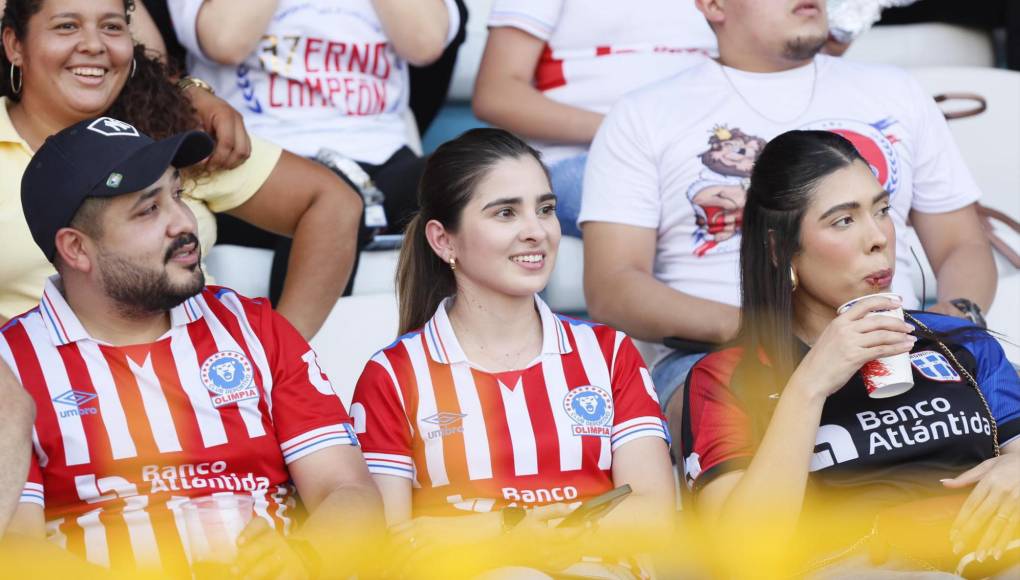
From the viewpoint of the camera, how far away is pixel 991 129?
3.59 metres

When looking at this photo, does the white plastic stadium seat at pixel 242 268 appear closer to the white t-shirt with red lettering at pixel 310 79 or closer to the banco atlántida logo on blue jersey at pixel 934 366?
the white t-shirt with red lettering at pixel 310 79

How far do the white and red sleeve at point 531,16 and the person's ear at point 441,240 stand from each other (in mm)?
1154

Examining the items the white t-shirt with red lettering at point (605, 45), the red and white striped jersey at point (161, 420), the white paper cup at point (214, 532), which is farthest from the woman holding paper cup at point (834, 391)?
the white t-shirt with red lettering at point (605, 45)

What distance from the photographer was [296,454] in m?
2.07

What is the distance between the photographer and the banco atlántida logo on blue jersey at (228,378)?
2.05 metres

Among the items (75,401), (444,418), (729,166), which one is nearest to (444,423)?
(444,418)

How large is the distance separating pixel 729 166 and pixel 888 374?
0.97m

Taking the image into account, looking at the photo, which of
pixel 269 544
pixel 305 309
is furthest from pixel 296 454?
pixel 305 309

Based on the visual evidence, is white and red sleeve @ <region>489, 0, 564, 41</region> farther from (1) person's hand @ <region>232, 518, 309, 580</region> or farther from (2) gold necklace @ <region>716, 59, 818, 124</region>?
(1) person's hand @ <region>232, 518, 309, 580</region>

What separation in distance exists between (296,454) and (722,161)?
3.95ft

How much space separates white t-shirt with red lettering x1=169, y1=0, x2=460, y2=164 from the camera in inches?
127

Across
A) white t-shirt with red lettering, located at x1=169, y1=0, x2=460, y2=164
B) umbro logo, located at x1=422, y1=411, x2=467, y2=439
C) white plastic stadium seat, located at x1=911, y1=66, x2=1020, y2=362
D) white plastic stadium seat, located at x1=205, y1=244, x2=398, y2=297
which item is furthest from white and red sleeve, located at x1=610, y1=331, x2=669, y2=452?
white plastic stadium seat, located at x1=911, y1=66, x2=1020, y2=362

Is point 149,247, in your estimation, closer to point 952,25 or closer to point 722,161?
point 722,161

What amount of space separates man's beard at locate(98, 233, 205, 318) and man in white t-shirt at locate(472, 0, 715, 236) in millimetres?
1394
